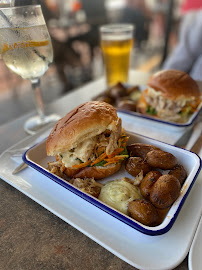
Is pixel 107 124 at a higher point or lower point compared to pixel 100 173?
higher

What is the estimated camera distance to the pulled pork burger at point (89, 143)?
2.50 ft

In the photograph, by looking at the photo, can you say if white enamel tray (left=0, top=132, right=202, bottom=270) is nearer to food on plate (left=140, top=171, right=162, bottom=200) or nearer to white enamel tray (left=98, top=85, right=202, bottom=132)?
food on plate (left=140, top=171, right=162, bottom=200)

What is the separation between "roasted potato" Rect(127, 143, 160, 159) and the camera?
2.71 feet

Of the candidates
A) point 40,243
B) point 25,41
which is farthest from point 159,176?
point 25,41

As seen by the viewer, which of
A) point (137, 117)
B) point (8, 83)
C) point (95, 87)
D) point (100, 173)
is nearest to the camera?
point (100, 173)

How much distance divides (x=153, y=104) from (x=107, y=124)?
567mm

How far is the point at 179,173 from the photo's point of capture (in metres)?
0.73

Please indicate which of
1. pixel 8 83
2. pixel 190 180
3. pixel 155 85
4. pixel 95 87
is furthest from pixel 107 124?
pixel 8 83

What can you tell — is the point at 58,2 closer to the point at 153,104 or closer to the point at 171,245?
the point at 153,104

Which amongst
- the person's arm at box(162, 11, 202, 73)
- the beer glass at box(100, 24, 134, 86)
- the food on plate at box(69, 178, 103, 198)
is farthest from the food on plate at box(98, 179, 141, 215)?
the person's arm at box(162, 11, 202, 73)

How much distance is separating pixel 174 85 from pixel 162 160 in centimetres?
57

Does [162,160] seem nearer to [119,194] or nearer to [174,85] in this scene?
[119,194]

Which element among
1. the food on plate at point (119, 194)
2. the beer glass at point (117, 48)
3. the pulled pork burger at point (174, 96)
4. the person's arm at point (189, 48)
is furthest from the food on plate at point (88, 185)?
the person's arm at point (189, 48)

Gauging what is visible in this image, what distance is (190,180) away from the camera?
69cm
